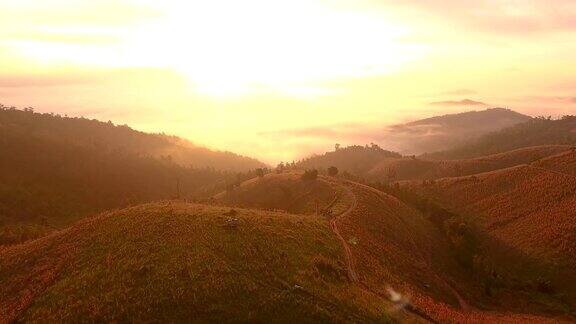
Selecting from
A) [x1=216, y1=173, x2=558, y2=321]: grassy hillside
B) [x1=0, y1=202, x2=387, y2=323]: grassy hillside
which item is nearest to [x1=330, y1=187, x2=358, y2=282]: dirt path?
[x1=216, y1=173, x2=558, y2=321]: grassy hillside

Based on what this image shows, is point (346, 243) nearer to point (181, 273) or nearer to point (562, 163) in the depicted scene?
point (181, 273)

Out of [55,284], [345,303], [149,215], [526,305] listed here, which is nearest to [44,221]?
[149,215]

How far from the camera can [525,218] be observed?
369ft

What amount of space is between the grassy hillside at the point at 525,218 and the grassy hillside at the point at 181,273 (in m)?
45.9

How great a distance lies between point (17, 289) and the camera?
54.5 meters

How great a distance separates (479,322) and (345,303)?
2376 centimetres

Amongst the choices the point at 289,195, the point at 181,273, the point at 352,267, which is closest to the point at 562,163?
the point at 289,195

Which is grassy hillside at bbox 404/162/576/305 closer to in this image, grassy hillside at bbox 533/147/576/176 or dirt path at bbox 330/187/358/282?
grassy hillside at bbox 533/147/576/176

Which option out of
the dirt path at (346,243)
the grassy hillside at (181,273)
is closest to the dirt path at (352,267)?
the dirt path at (346,243)

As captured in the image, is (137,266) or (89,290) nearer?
(89,290)

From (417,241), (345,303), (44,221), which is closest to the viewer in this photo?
(345,303)

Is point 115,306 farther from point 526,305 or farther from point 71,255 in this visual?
point 526,305

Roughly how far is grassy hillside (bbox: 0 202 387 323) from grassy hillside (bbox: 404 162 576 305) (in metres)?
45.9

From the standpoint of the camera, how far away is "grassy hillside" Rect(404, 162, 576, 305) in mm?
89312
